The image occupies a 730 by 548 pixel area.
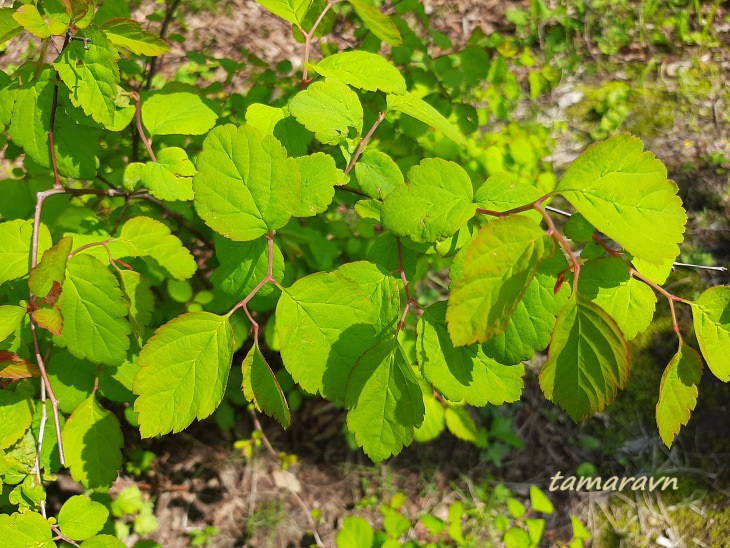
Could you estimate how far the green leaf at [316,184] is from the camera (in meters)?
0.89

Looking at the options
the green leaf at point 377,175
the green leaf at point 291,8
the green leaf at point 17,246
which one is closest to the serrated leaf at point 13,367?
the green leaf at point 17,246

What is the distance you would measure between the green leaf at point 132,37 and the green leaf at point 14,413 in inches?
29.9

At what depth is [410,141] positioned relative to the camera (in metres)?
1.62

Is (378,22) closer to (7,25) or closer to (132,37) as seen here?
(132,37)

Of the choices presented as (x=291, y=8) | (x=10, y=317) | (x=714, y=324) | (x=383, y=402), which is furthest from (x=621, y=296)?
(x=10, y=317)

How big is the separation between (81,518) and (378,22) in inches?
46.9

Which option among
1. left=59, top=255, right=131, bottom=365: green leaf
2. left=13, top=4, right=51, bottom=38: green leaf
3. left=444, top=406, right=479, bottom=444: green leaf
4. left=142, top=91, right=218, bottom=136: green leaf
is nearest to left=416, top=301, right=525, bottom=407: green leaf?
left=59, top=255, right=131, bottom=365: green leaf

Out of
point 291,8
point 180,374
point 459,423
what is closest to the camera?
point 180,374

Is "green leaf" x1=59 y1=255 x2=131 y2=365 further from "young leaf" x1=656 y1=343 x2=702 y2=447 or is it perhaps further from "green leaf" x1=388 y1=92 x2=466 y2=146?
"young leaf" x1=656 y1=343 x2=702 y2=447

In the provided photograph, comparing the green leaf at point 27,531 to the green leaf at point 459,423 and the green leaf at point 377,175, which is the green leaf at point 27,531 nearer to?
the green leaf at point 377,175

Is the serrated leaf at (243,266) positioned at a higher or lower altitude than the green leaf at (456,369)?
higher

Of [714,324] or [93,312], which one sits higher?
[714,324]

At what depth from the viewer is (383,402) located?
31.7 inches

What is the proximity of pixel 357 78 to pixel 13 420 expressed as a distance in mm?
1007
